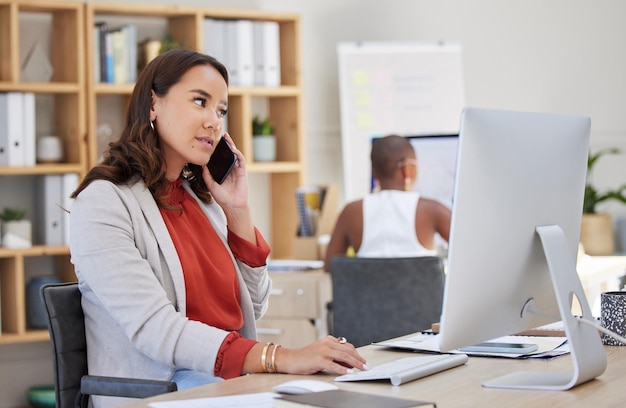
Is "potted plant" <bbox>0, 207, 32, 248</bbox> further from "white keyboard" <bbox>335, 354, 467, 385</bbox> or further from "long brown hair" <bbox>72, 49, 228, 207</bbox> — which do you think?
"white keyboard" <bbox>335, 354, 467, 385</bbox>

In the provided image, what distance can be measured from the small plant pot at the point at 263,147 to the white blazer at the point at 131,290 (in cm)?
293

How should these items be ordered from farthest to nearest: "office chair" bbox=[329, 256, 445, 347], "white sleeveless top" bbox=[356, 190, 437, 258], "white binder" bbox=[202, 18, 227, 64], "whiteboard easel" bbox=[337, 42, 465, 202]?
"whiteboard easel" bbox=[337, 42, 465, 202], "white binder" bbox=[202, 18, 227, 64], "white sleeveless top" bbox=[356, 190, 437, 258], "office chair" bbox=[329, 256, 445, 347]

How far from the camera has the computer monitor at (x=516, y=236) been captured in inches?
61.7

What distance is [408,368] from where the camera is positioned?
1.71 meters

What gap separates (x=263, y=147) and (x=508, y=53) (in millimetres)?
1862

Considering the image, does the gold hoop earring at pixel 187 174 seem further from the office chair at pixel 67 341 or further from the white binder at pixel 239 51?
the white binder at pixel 239 51

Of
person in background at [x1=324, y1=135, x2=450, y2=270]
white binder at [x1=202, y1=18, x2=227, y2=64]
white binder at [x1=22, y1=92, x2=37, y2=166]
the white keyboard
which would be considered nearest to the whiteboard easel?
white binder at [x1=202, y1=18, x2=227, y2=64]

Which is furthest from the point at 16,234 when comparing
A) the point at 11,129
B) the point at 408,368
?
the point at 408,368

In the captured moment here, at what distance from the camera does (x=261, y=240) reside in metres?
2.38

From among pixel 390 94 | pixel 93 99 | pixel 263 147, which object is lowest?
pixel 263 147

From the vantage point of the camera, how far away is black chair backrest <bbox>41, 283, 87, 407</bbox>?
2.01 meters

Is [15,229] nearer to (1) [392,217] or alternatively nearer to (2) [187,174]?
(1) [392,217]

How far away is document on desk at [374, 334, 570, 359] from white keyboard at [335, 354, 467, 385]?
10 centimetres

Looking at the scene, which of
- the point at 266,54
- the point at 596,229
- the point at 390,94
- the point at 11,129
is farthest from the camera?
the point at 596,229
